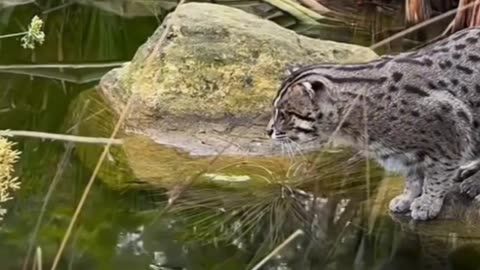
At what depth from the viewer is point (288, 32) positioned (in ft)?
17.3

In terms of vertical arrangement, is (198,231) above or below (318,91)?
below

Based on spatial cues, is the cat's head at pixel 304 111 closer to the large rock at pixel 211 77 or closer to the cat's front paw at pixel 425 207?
the cat's front paw at pixel 425 207

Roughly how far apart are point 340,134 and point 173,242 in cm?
71

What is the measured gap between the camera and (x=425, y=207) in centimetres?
403

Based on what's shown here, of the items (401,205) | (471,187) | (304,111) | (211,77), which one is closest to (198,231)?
(304,111)

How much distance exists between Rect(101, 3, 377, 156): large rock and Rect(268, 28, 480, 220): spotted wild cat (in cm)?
66

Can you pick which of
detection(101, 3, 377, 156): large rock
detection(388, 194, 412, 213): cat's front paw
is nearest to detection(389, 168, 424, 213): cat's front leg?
detection(388, 194, 412, 213): cat's front paw

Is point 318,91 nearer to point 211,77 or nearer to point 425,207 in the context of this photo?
point 425,207

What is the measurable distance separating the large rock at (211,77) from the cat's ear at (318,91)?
0.70 m

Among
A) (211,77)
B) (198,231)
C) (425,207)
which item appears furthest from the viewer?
(211,77)

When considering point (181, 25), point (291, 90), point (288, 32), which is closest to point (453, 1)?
point (288, 32)

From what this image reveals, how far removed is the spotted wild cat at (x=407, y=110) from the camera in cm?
393

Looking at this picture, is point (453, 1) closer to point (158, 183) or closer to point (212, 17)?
point (212, 17)

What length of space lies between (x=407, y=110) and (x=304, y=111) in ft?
1.15
